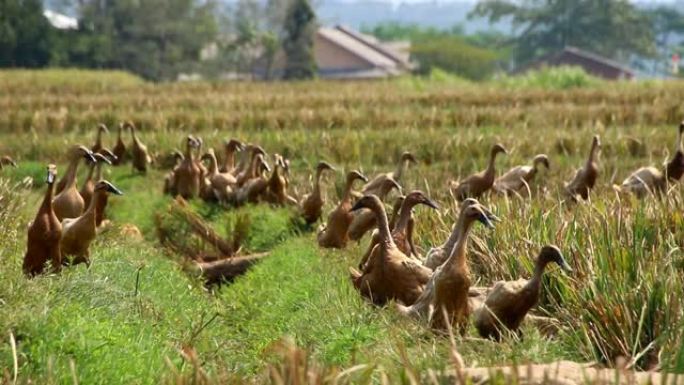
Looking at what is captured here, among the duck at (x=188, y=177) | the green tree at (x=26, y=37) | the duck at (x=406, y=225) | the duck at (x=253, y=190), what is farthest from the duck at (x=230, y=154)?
the green tree at (x=26, y=37)

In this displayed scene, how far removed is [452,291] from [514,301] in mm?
376

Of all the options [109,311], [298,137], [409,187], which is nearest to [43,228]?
[109,311]

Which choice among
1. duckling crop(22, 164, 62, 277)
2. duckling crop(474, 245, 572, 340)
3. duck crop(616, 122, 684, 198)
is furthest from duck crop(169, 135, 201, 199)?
duckling crop(474, 245, 572, 340)

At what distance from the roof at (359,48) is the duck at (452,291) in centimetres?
8253

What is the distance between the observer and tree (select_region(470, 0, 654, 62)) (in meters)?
105

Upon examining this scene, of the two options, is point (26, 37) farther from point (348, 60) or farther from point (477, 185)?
point (477, 185)

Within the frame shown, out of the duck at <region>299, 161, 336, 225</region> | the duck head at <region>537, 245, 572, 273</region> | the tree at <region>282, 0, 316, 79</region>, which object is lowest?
the tree at <region>282, 0, 316, 79</region>

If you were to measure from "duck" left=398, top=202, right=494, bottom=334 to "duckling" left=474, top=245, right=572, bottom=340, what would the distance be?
16cm

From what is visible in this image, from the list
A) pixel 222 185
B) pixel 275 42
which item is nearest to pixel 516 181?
pixel 222 185

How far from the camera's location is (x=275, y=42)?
79812mm

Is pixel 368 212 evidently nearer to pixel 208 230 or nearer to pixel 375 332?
pixel 208 230

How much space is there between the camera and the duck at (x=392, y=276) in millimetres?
7883

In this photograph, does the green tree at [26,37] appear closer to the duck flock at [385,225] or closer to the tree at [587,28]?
the duck flock at [385,225]

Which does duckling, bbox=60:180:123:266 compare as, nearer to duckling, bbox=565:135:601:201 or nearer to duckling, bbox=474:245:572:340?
duckling, bbox=474:245:572:340
